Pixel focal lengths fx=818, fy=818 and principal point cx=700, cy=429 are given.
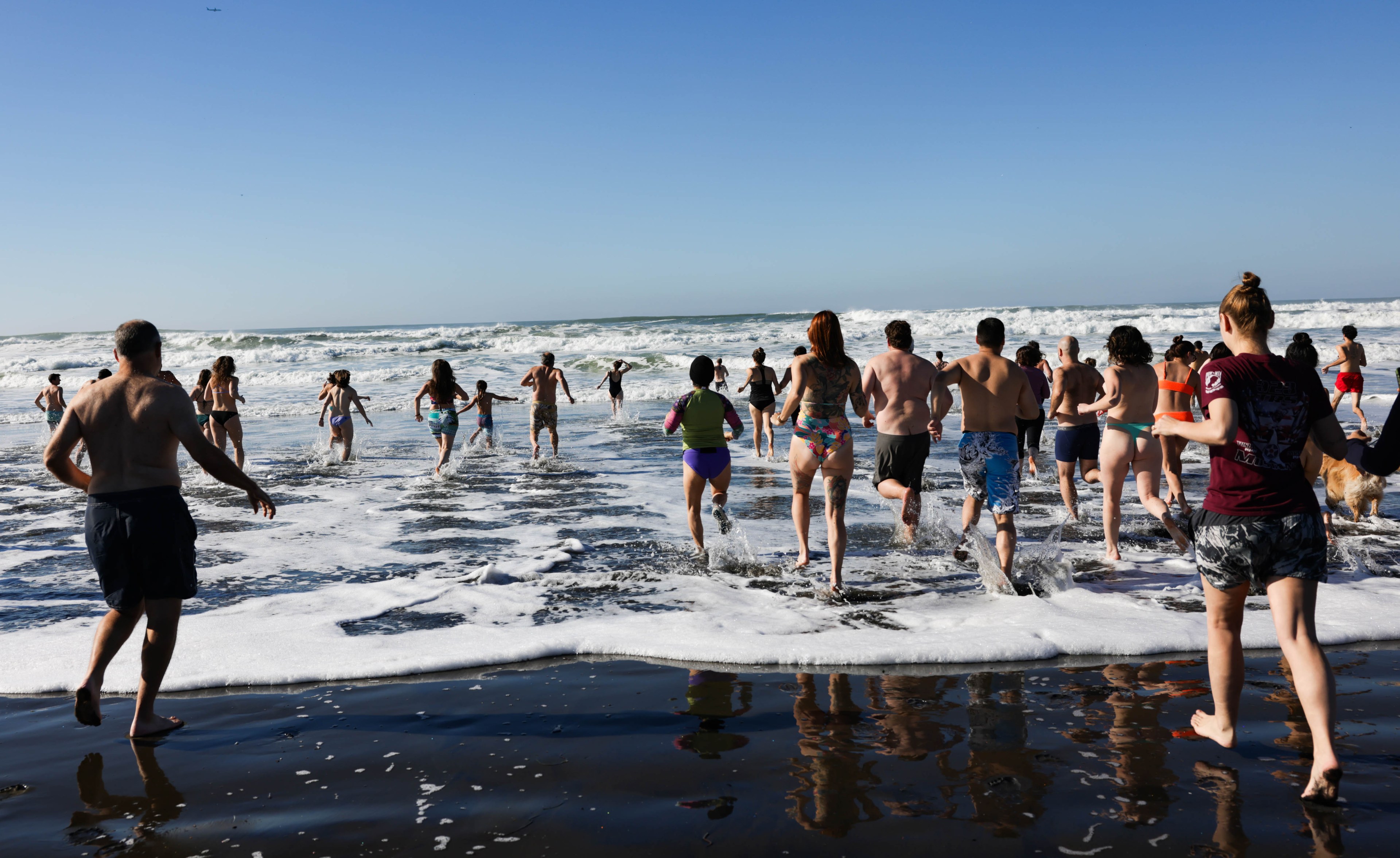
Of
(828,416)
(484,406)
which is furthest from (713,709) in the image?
(484,406)

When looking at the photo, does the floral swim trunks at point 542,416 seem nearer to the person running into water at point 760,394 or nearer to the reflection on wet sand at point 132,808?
the person running into water at point 760,394

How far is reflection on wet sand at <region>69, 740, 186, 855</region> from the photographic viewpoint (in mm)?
2861

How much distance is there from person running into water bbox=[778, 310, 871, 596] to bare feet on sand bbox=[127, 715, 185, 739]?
406 centimetres

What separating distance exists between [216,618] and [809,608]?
419cm

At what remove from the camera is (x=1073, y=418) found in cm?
755

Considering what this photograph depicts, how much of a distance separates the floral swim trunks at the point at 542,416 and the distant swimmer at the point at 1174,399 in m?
9.14

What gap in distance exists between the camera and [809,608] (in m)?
5.71

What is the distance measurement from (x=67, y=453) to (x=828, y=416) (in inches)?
178

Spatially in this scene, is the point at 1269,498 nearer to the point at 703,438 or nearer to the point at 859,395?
the point at 859,395

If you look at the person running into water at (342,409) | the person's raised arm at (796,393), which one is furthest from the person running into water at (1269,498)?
the person running into water at (342,409)

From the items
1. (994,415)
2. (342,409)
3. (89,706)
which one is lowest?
(89,706)

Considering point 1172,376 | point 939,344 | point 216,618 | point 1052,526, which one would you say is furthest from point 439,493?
point 939,344

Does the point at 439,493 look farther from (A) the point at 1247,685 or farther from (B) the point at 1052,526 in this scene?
(A) the point at 1247,685

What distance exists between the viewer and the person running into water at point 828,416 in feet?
19.9
